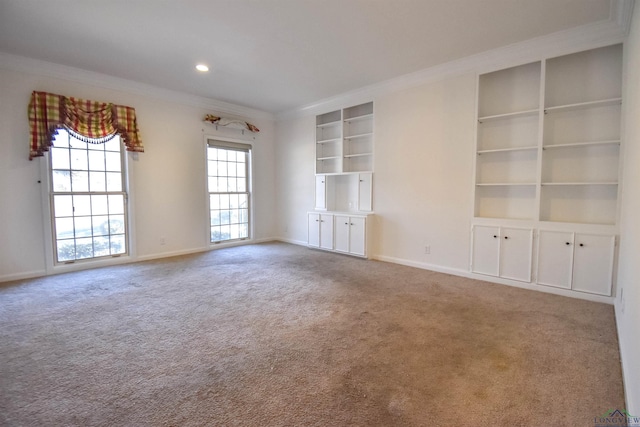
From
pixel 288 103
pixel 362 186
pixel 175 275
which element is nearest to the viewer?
pixel 175 275

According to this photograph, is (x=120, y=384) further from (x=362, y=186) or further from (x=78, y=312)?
(x=362, y=186)

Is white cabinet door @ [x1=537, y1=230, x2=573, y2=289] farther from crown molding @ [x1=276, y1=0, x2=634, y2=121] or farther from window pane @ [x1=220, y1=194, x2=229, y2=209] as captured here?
window pane @ [x1=220, y1=194, x2=229, y2=209]

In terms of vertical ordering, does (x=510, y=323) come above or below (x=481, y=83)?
below

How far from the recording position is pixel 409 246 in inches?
186

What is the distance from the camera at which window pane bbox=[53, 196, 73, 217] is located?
14.0ft

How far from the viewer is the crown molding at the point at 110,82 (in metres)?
3.89

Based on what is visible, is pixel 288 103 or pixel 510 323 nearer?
pixel 510 323

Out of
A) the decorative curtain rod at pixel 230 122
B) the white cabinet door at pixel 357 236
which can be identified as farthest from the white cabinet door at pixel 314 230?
the decorative curtain rod at pixel 230 122

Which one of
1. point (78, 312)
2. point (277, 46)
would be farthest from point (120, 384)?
point (277, 46)

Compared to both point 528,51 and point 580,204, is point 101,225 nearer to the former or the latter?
point 528,51

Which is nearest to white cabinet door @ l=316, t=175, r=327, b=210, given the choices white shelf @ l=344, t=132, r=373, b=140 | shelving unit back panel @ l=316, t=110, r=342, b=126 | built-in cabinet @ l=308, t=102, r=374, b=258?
built-in cabinet @ l=308, t=102, r=374, b=258

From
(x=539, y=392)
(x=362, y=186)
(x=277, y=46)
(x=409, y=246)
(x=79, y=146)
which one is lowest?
(x=539, y=392)

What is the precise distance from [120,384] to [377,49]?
13.2 ft

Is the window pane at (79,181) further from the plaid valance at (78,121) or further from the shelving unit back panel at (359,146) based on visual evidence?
the shelving unit back panel at (359,146)
